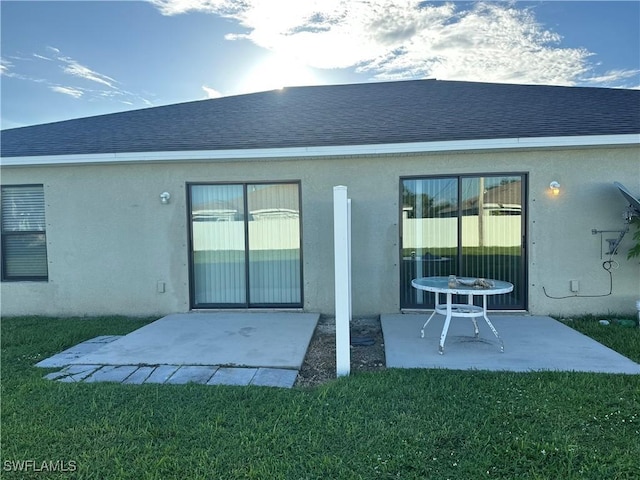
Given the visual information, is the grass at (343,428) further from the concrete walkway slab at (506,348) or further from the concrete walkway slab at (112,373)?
the concrete walkway slab at (506,348)

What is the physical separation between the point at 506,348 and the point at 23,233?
8.27m

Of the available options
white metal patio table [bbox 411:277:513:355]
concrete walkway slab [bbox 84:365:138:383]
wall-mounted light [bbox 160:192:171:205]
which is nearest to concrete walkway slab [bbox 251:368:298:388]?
concrete walkway slab [bbox 84:365:138:383]

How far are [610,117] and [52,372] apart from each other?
28.7 feet

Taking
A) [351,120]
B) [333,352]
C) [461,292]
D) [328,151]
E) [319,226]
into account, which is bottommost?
[333,352]

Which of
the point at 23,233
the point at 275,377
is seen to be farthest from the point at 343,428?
the point at 23,233

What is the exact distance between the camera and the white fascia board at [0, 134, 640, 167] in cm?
570

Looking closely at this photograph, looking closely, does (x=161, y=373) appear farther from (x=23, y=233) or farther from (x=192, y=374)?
(x=23, y=233)

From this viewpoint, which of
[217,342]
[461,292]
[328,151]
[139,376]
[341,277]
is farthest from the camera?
[328,151]

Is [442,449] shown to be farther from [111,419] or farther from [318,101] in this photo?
[318,101]

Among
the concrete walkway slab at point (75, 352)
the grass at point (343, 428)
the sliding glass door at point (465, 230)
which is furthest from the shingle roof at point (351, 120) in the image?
the grass at point (343, 428)

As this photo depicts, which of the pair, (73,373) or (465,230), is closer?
(73,373)

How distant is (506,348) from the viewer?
15.5 ft

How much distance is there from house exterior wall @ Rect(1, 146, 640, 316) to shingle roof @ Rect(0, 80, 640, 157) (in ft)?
1.37

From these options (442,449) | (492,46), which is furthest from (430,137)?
(492,46)
